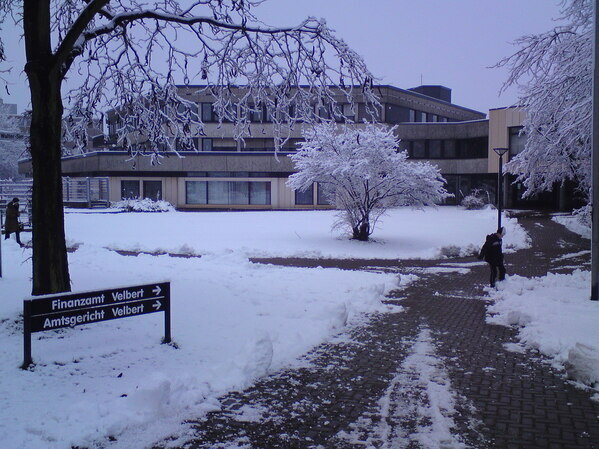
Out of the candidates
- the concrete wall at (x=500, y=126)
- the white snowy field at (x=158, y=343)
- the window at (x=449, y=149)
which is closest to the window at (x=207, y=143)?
the window at (x=449, y=149)

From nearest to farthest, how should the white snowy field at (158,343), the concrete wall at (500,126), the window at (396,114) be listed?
1. the white snowy field at (158,343)
2. the concrete wall at (500,126)
3. the window at (396,114)

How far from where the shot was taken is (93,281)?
11.8 m

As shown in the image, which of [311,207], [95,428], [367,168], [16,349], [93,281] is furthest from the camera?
[311,207]

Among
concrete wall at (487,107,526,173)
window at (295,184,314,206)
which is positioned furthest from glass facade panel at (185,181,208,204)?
concrete wall at (487,107,526,173)

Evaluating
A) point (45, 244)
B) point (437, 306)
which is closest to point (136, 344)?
point (45, 244)

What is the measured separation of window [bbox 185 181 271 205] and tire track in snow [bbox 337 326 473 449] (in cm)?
4289

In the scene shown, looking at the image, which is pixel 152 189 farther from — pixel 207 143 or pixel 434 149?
pixel 434 149

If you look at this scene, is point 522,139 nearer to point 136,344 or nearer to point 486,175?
point 486,175

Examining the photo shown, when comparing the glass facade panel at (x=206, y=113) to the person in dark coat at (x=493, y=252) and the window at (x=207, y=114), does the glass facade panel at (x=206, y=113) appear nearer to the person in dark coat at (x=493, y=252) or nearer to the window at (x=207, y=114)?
the window at (x=207, y=114)

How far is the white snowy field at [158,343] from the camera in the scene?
520cm

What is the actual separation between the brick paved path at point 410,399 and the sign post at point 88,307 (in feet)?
6.02

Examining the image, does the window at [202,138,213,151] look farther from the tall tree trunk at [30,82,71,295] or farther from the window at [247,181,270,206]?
the tall tree trunk at [30,82,71,295]

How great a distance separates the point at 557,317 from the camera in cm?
988

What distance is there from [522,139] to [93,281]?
39.3 meters
